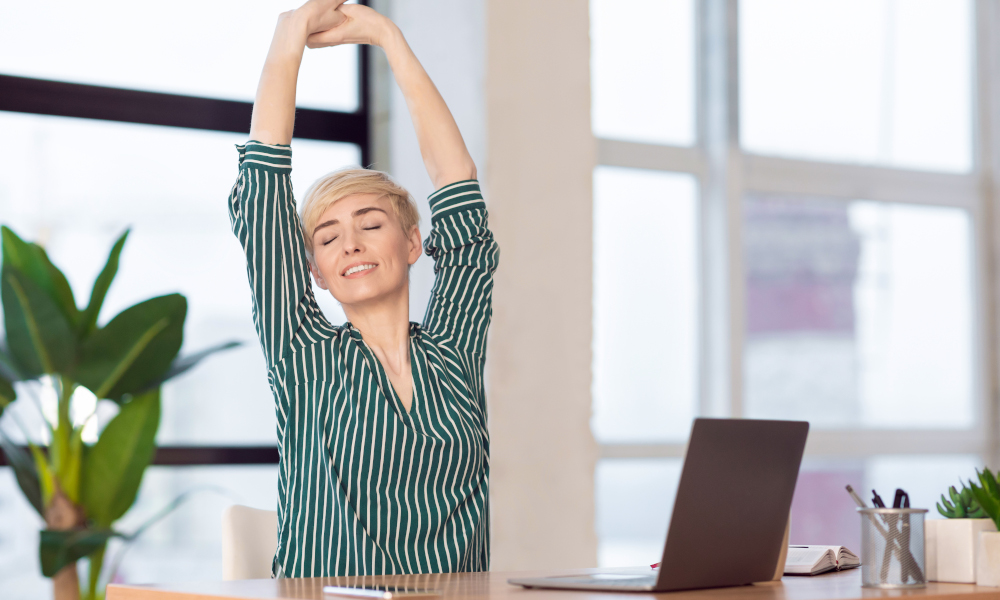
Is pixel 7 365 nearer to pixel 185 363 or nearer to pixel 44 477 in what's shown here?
pixel 44 477

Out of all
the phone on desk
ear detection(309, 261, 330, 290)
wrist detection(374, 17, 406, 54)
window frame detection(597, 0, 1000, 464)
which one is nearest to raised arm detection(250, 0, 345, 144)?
wrist detection(374, 17, 406, 54)

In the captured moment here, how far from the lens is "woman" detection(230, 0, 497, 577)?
5.00 feet

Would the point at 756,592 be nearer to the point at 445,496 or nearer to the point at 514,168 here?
the point at 445,496

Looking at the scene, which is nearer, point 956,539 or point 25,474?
point 956,539

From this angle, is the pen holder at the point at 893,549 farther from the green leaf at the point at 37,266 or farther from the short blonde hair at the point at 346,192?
the green leaf at the point at 37,266

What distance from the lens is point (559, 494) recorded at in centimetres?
305

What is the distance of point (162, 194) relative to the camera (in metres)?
3.09

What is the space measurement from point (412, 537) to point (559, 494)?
5.14ft

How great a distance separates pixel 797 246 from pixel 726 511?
10.7ft

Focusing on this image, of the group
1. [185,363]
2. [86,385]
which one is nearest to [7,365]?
[86,385]

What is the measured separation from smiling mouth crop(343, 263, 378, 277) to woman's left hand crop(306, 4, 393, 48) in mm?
377

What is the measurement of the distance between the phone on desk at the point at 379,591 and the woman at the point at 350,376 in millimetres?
420

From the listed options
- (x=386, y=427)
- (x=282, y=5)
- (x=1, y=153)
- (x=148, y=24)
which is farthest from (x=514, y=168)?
(x=386, y=427)

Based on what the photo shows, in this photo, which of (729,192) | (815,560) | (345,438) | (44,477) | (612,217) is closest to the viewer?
(815,560)
